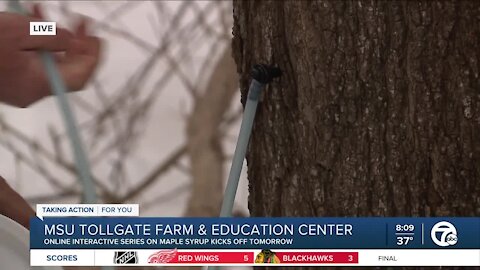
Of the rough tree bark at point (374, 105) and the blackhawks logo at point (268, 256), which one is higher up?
the rough tree bark at point (374, 105)

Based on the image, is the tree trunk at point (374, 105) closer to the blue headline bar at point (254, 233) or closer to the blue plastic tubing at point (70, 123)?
the blue headline bar at point (254, 233)

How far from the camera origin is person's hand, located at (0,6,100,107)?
1.34 metres

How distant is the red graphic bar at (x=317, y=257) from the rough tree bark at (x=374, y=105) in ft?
0.22

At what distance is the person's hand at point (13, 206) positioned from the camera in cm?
136

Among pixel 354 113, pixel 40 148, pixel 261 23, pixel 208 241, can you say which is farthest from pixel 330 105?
pixel 40 148

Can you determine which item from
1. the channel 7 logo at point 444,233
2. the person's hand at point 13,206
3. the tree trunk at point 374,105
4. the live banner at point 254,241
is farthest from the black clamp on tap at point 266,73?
the person's hand at point 13,206

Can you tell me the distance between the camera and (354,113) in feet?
3.83

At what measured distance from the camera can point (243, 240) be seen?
49.1 inches

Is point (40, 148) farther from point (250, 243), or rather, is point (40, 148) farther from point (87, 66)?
point (250, 243)

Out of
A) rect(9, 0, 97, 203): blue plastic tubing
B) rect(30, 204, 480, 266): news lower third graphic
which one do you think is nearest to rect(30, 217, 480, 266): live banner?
rect(30, 204, 480, 266): news lower third graphic

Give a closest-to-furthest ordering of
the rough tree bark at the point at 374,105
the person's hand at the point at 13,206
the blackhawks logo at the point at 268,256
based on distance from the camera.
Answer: the rough tree bark at the point at 374,105 → the blackhawks logo at the point at 268,256 → the person's hand at the point at 13,206

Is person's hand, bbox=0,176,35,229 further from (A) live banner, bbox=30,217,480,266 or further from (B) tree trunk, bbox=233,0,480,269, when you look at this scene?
(B) tree trunk, bbox=233,0,480,269

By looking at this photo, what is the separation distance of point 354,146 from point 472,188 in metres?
0.19

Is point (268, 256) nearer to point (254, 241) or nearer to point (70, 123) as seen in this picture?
point (254, 241)
